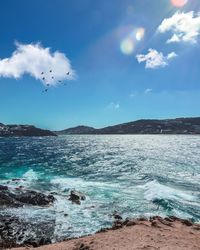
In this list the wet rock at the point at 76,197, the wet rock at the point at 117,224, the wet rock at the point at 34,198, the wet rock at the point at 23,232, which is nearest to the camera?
the wet rock at the point at 23,232

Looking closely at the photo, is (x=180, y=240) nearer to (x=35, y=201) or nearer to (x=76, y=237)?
(x=76, y=237)

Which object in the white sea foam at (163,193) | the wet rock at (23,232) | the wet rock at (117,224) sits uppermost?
the white sea foam at (163,193)

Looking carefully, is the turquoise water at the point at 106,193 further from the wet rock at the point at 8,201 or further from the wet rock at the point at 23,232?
the wet rock at the point at 8,201

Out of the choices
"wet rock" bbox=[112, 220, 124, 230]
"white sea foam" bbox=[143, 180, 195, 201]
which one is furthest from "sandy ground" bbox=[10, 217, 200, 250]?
"white sea foam" bbox=[143, 180, 195, 201]

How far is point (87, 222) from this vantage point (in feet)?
98.2

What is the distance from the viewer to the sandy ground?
20922 mm

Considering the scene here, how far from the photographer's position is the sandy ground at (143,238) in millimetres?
20922

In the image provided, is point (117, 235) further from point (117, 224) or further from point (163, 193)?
point (163, 193)

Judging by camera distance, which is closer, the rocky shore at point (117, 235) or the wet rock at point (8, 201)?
the rocky shore at point (117, 235)

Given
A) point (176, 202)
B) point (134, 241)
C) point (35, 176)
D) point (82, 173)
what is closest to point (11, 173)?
point (35, 176)

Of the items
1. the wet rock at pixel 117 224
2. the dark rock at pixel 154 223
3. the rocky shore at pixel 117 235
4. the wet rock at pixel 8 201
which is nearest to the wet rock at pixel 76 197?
the wet rock at pixel 8 201

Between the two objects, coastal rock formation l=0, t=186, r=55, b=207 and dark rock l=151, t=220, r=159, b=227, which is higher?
coastal rock formation l=0, t=186, r=55, b=207

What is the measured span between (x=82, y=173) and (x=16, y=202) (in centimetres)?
2534

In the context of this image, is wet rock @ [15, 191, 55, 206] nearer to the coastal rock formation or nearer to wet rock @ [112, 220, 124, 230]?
the coastal rock formation
